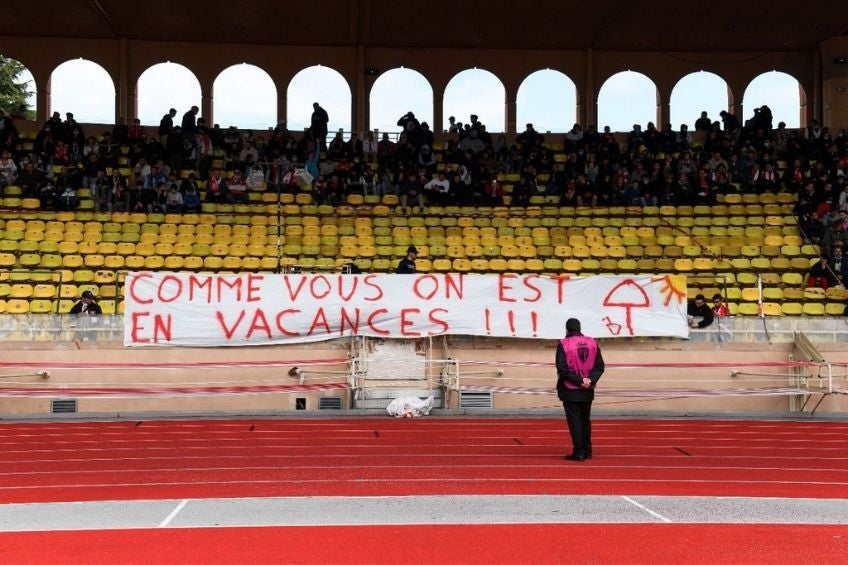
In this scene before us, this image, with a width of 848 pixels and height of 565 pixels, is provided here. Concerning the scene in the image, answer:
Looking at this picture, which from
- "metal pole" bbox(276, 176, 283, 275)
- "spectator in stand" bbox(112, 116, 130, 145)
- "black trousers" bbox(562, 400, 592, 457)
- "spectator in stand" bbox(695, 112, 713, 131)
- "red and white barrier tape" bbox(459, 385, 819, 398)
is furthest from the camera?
"spectator in stand" bbox(695, 112, 713, 131)

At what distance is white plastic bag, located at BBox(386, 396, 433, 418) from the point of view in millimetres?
16844

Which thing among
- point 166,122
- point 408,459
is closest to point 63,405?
point 408,459

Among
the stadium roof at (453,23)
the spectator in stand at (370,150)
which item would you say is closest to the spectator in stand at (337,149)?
the spectator in stand at (370,150)

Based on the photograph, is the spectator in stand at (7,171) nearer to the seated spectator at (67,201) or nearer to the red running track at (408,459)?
the seated spectator at (67,201)

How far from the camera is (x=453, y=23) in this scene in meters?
31.5

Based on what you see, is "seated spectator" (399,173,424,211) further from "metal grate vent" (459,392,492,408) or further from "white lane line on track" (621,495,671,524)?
"white lane line on track" (621,495,671,524)

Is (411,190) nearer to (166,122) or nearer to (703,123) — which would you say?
(166,122)

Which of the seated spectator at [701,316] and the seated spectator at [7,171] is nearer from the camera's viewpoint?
the seated spectator at [701,316]

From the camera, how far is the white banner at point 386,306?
17.9 m

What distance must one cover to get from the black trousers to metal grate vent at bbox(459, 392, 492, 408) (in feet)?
18.0

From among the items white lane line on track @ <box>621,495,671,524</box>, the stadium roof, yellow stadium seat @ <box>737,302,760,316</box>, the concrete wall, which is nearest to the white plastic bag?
yellow stadium seat @ <box>737,302,760,316</box>

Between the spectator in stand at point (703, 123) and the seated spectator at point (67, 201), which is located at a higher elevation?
the spectator in stand at point (703, 123)

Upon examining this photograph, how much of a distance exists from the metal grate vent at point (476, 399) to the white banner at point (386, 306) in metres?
1.00

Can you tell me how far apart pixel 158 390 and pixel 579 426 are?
7818 mm
